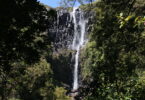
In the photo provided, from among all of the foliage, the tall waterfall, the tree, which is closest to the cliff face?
the tall waterfall

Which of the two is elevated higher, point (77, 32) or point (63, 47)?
point (77, 32)

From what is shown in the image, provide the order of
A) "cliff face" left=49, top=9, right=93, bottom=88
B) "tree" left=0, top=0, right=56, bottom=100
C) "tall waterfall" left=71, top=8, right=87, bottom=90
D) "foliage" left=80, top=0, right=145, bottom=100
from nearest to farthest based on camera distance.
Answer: "tree" left=0, top=0, right=56, bottom=100, "foliage" left=80, top=0, right=145, bottom=100, "tall waterfall" left=71, top=8, right=87, bottom=90, "cliff face" left=49, top=9, right=93, bottom=88

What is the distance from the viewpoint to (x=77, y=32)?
68125 millimetres

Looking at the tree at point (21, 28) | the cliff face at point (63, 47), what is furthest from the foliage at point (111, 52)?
the cliff face at point (63, 47)

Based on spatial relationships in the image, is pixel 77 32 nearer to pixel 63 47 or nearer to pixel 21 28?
pixel 63 47

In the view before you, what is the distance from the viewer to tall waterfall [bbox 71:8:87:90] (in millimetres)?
65844

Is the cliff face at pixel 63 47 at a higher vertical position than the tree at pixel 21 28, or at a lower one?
higher

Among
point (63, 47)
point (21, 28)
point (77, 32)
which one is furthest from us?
point (63, 47)

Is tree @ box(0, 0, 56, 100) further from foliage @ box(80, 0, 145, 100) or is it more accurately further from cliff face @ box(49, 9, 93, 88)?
cliff face @ box(49, 9, 93, 88)

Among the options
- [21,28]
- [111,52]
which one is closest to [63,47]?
[111,52]

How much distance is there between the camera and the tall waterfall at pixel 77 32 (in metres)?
65.8

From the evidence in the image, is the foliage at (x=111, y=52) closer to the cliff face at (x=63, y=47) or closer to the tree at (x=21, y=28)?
the tree at (x=21, y=28)

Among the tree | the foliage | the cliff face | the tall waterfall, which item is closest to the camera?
the tree

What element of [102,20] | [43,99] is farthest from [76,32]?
[102,20]
